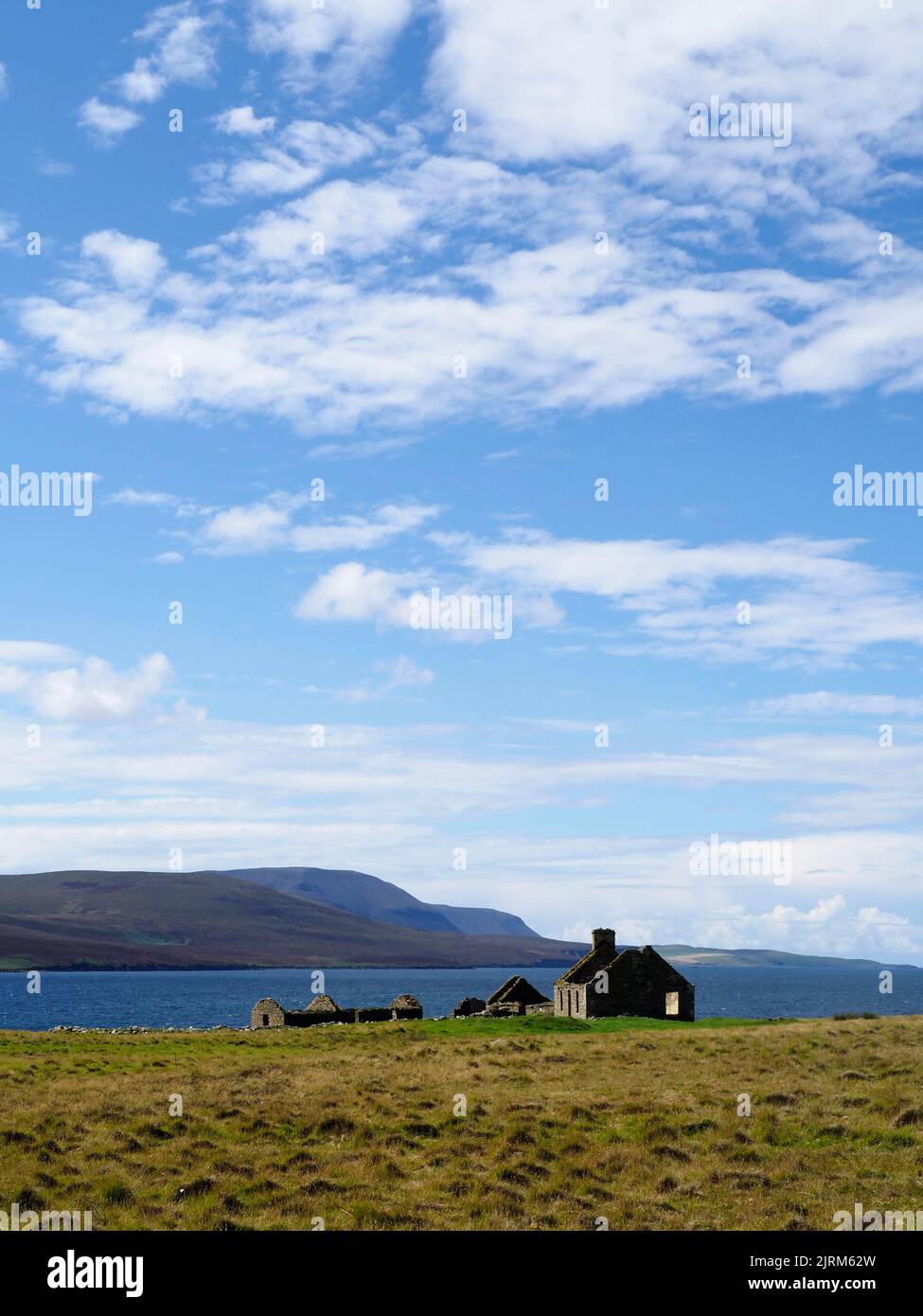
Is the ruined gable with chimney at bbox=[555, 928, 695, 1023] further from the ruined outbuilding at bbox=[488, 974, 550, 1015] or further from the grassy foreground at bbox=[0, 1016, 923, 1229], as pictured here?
the grassy foreground at bbox=[0, 1016, 923, 1229]

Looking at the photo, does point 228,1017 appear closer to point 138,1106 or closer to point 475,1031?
point 475,1031

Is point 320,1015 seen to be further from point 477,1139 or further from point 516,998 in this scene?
point 477,1139

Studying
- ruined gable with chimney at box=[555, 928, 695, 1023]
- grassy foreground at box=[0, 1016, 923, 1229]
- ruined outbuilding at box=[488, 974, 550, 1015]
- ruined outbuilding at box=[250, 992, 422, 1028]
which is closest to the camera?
grassy foreground at box=[0, 1016, 923, 1229]

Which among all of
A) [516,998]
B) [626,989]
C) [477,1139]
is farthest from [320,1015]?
[477,1139]

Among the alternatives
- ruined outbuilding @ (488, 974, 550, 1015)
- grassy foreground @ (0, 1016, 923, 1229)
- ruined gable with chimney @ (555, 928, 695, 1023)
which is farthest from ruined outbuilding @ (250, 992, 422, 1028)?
grassy foreground @ (0, 1016, 923, 1229)

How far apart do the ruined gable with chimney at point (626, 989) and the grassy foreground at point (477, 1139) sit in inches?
669

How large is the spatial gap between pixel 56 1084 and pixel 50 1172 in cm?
1390

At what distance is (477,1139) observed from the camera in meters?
22.8

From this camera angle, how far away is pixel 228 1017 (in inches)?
4966

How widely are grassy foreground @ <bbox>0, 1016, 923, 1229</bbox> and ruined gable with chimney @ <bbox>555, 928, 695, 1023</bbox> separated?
17005 millimetres

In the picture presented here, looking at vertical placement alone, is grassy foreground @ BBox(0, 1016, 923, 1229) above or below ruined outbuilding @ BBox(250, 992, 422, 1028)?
above

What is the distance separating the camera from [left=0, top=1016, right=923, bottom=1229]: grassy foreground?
57.8 ft

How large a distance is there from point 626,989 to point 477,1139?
36.0 metres
